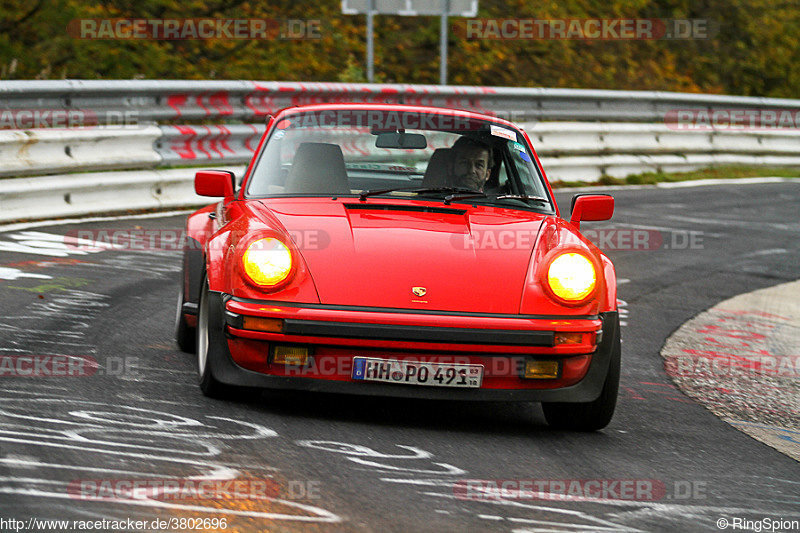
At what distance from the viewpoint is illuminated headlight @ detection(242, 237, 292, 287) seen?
195 inches

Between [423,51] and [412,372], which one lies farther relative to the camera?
[423,51]

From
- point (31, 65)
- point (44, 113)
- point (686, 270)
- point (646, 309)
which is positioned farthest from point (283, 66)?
point (646, 309)

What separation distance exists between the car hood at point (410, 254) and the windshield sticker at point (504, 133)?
959 millimetres

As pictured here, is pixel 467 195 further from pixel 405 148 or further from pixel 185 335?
pixel 185 335

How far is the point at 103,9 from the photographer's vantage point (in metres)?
17.8

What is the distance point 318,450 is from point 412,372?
0.57 m

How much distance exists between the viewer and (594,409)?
5.15 m

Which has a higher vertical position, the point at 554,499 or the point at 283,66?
the point at 283,66

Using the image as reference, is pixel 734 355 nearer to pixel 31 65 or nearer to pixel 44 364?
pixel 44 364

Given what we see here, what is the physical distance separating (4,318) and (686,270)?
5.98m

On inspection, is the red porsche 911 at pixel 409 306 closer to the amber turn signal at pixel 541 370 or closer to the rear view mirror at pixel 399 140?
the amber turn signal at pixel 541 370

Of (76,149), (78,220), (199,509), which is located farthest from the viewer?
(76,149)

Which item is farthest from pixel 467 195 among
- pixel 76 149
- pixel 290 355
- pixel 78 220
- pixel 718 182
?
pixel 718 182

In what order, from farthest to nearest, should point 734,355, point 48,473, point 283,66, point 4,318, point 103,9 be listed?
1. point 283,66
2. point 103,9
3. point 734,355
4. point 4,318
5. point 48,473
